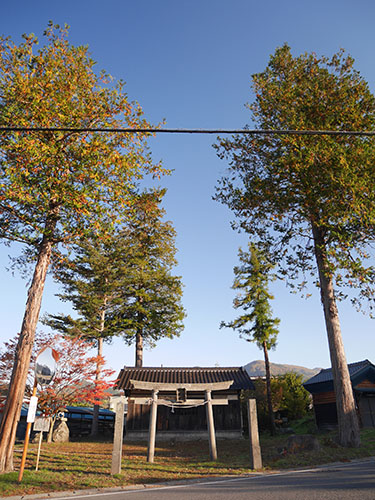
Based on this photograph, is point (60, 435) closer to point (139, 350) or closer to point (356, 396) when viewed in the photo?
point (139, 350)

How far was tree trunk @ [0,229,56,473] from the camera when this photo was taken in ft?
32.0

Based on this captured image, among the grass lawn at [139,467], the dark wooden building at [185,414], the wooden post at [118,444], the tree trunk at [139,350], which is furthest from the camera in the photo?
the tree trunk at [139,350]

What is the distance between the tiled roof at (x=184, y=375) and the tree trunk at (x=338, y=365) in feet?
29.6

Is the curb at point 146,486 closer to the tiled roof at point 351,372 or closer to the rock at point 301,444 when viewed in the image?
the rock at point 301,444

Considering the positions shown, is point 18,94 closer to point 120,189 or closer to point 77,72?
point 77,72

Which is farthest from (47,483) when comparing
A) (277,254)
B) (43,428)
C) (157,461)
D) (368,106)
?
(368,106)

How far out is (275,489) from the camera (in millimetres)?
7258

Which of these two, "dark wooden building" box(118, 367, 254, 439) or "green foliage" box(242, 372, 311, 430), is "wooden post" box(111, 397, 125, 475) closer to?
"dark wooden building" box(118, 367, 254, 439)

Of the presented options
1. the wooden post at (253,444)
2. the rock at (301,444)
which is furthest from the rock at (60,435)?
the wooden post at (253,444)

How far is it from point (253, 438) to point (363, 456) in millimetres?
4349

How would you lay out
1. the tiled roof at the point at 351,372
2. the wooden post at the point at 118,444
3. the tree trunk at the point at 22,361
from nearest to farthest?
the tree trunk at the point at 22,361 → the wooden post at the point at 118,444 → the tiled roof at the point at 351,372

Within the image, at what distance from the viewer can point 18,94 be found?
36.8 feet

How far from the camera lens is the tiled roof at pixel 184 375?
23203 millimetres

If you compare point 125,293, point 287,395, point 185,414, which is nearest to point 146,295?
point 125,293
